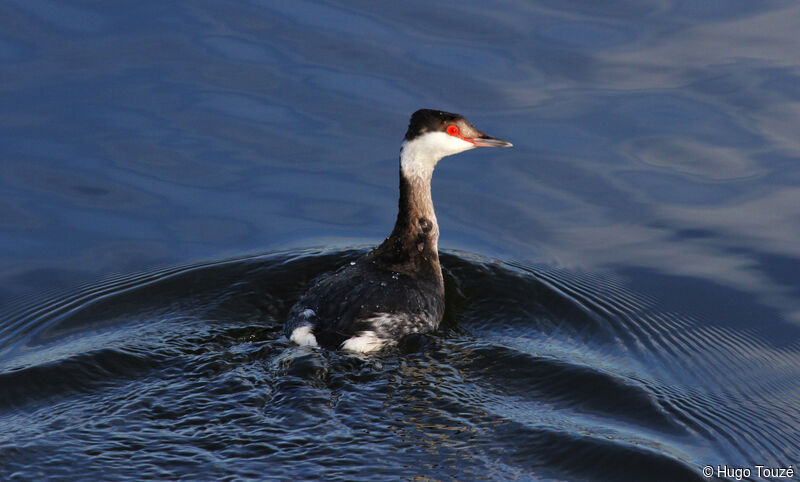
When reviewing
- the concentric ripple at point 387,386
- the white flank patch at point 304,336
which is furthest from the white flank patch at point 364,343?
the white flank patch at point 304,336

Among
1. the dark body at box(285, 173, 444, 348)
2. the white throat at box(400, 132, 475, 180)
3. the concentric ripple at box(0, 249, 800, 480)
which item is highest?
the white throat at box(400, 132, 475, 180)

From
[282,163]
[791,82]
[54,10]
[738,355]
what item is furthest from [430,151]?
[54,10]

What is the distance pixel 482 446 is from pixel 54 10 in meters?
9.44

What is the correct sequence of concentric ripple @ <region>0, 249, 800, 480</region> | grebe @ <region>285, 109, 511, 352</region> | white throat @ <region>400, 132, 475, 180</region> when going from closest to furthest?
concentric ripple @ <region>0, 249, 800, 480</region>, grebe @ <region>285, 109, 511, 352</region>, white throat @ <region>400, 132, 475, 180</region>

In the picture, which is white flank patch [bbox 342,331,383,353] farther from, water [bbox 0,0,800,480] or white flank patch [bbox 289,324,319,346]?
white flank patch [bbox 289,324,319,346]

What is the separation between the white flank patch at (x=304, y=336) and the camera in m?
8.37

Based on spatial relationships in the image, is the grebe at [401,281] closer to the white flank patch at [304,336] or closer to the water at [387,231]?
the white flank patch at [304,336]

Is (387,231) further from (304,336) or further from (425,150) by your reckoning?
(304,336)

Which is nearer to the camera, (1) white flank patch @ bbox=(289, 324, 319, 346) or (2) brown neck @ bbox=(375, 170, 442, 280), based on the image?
(1) white flank patch @ bbox=(289, 324, 319, 346)

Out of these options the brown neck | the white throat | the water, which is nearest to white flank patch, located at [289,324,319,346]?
the water

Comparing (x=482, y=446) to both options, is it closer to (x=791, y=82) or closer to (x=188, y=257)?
(x=188, y=257)

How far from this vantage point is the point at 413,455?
690 centimetres

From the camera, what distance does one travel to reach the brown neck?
9.54 m

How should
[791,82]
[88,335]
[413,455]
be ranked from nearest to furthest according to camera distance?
Answer: [413,455] → [88,335] → [791,82]
